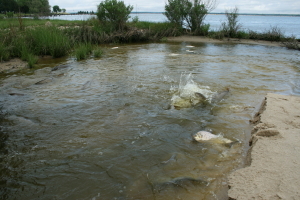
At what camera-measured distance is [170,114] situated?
5.02m

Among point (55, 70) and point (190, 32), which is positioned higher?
point (190, 32)

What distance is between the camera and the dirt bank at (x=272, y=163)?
238 centimetres

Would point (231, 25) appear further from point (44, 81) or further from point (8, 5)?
point (8, 5)

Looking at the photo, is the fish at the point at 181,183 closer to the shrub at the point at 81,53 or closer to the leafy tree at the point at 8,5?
the shrub at the point at 81,53

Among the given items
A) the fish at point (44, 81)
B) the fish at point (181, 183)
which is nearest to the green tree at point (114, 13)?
the fish at point (44, 81)

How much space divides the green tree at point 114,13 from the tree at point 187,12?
15.0ft

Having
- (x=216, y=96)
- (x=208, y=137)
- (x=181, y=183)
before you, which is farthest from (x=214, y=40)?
(x=181, y=183)

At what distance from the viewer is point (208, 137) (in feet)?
13.0

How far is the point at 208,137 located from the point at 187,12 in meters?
18.6

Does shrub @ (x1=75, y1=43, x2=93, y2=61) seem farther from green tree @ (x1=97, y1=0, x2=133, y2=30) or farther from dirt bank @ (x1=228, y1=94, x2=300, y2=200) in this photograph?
dirt bank @ (x1=228, y1=94, x2=300, y2=200)

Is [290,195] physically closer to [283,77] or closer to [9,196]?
[9,196]

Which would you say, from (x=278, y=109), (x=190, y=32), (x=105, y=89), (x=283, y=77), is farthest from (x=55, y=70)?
(x=190, y=32)

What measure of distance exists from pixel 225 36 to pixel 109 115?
17492mm

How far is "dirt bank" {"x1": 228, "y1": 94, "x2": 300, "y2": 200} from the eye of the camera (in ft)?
7.79
